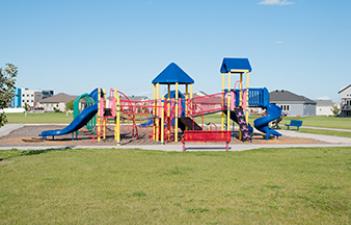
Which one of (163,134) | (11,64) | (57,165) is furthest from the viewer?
(163,134)

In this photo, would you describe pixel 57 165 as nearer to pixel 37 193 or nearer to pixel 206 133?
pixel 37 193

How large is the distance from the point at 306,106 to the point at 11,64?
80338mm

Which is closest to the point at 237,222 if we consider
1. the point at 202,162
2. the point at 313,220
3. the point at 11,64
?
the point at 313,220

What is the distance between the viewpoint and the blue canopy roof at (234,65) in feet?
72.3

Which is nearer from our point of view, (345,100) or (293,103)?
(345,100)

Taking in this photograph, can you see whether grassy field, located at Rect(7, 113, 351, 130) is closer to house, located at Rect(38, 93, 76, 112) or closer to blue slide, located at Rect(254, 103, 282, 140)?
blue slide, located at Rect(254, 103, 282, 140)

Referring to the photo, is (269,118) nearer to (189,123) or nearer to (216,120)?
(189,123)

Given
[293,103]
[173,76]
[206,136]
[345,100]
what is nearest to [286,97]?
[293,103]

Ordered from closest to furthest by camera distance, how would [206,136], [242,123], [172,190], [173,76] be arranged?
[172,190] → [206,136] → [242,123] → [173,76]

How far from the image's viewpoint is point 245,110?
21750 mm

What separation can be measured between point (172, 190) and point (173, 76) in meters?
14.1

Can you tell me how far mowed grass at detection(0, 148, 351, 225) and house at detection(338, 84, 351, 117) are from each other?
242 ft

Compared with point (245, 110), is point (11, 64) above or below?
above

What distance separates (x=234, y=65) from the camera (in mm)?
22188
